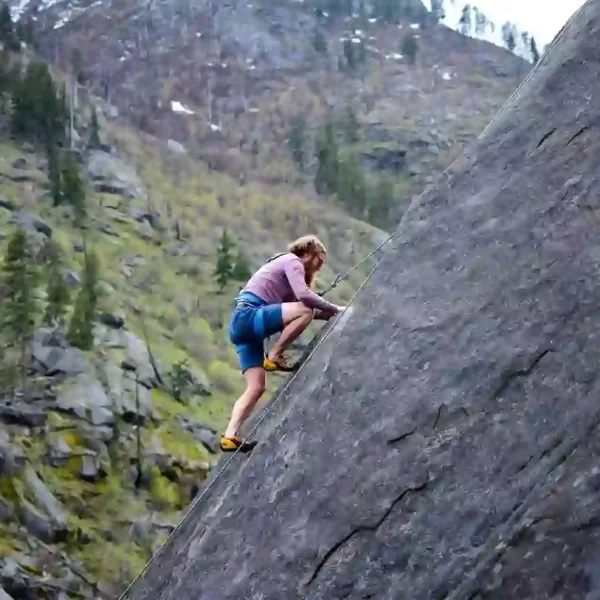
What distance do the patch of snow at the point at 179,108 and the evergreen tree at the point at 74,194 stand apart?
1559 inches

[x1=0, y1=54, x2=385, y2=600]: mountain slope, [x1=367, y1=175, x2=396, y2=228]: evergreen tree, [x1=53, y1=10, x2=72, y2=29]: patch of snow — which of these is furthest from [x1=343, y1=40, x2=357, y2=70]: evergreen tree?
[x1=0, y1=54, x2=385, y2=600]: mountain slope

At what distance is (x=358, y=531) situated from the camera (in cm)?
401

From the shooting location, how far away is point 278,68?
99438mm

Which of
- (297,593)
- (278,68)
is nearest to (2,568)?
(297,593)

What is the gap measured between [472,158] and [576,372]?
1.79m

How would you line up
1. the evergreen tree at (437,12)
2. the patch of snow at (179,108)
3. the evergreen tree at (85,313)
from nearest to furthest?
1. the evergreen tree at (85,313)
2. the patch of snow at (179,108)
3. the evergreen tree at (437,12)

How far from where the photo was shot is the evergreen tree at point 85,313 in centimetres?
2773

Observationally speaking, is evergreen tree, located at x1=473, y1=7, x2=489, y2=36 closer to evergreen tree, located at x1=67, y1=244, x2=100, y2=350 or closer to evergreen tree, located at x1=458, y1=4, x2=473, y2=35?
evergreen tree, located at x1=458, y1=4, x2=473, y2=35

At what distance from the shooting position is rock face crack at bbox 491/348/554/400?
13.0ft

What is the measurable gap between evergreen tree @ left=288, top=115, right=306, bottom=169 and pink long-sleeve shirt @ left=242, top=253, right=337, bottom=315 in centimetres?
6834

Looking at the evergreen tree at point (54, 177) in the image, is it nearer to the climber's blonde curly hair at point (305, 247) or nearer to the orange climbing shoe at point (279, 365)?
the climber's blonde curly hair at point (305, 247)

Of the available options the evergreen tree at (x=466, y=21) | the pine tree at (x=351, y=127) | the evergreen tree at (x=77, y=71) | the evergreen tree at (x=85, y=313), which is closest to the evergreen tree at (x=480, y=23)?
the evergreen tree at (x=466, y=21)

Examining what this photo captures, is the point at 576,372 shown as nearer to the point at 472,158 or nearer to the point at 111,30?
the point at 472,158

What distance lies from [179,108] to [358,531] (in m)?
82.8
